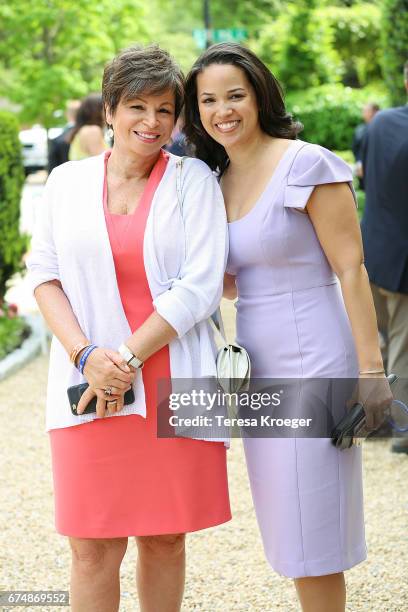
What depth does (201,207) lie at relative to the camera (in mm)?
3037

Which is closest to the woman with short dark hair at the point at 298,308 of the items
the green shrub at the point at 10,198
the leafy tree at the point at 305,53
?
the green shrub at the point at 10,198

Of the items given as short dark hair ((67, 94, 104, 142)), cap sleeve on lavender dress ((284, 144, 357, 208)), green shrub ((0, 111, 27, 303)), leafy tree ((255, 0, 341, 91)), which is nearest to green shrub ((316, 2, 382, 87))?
leafy tree ((255, 0, 341, 91))

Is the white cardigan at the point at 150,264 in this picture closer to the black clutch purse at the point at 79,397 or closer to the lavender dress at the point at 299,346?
the black clutch purse at the point at 79,397

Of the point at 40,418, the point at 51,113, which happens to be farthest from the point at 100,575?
the point at 51,113

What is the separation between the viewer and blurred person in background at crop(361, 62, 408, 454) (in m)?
5.43

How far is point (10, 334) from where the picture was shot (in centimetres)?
880

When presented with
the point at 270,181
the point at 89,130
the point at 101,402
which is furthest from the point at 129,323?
the point at 89,130

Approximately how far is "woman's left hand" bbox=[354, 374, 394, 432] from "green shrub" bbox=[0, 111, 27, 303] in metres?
5.85

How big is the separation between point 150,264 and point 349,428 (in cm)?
75

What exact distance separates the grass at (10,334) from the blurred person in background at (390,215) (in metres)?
3.81

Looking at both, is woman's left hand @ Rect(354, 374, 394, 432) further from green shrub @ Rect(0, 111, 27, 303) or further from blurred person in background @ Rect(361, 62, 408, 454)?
green shrub @ Rect(0, 111, 27, 303)

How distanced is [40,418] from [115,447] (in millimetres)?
4001

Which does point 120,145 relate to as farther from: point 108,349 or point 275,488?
point 275,488

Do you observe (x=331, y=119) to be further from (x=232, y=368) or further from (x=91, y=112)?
(x=232, y=368)
